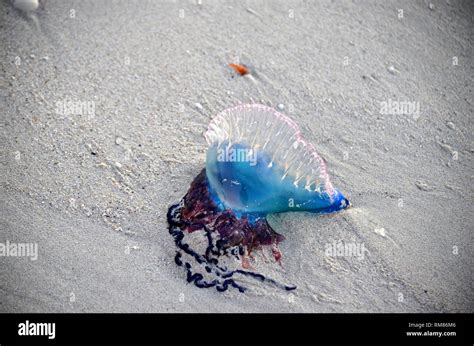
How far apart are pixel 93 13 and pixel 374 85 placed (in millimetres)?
2554

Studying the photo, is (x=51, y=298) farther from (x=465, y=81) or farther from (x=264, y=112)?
(x=465, y=81)

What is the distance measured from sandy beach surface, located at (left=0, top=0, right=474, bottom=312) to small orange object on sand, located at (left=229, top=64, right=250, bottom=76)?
0.20ft

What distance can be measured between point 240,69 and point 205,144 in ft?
2.76

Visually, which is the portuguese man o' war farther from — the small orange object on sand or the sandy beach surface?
the small orange object on sand

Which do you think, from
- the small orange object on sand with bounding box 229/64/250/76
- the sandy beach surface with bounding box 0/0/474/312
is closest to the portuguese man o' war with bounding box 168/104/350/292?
the sandy beach surface with bounding box 0/0/474/312

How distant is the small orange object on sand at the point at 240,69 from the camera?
442cm

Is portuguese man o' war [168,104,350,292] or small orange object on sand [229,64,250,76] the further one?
small orange object on sand [229,64,250,76]

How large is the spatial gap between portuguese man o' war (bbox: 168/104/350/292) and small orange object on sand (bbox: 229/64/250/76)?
1.20 meters

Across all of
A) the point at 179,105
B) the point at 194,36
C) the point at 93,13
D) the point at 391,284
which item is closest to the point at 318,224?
the point at 391,284

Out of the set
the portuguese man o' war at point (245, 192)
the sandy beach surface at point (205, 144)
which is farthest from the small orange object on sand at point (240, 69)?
the portuguese man o' war at point (245, 192)

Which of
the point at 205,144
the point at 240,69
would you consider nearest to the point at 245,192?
the point at 205,144

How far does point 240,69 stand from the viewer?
14.5 ft

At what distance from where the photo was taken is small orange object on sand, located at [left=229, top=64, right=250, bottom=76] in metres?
4.42

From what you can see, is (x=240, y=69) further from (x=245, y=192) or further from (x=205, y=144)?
(x=245, y=192)
